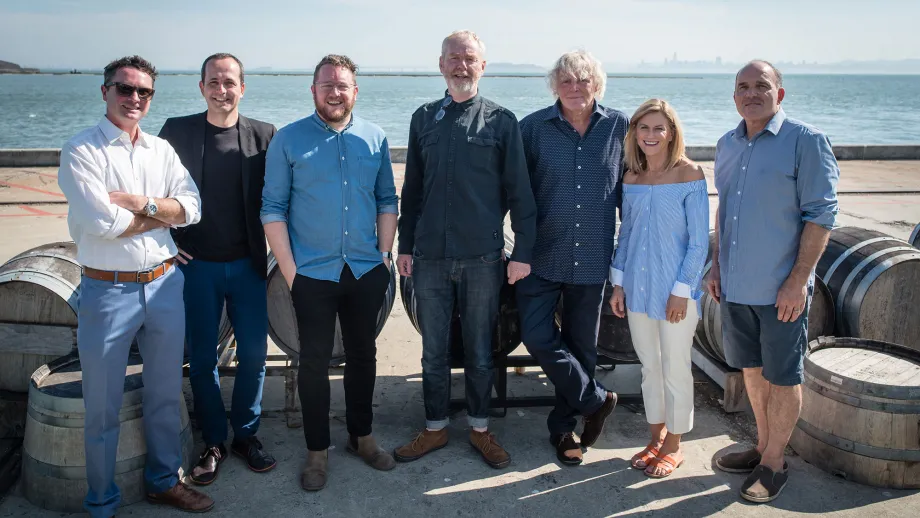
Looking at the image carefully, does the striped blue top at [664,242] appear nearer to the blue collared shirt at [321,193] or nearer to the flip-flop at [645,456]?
the flip-flop at [645,456]

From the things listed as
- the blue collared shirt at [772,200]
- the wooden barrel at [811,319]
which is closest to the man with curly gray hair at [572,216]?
the blue collared shirt at [772,200]

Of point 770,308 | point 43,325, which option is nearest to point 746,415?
point 770,308

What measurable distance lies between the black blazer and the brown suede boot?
111 cm

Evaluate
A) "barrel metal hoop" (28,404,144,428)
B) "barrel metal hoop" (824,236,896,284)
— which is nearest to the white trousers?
"barrel metal hoop" (824,236,896,284)

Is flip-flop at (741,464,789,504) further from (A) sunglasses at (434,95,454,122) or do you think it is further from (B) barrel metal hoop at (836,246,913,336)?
(A) sunglasses at (434,95,454,122)

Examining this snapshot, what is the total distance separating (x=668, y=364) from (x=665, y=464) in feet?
1.91

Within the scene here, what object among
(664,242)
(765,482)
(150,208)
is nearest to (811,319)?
(765,482)

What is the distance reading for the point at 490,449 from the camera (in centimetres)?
413

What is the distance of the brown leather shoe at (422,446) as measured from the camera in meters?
4.14

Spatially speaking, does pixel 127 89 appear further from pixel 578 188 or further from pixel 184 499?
pixel 578 188

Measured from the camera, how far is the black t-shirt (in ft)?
12.4

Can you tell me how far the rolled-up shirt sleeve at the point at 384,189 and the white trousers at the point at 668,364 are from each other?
1.43 m

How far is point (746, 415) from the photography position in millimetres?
4758

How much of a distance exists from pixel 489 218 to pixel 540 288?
1.70ft
